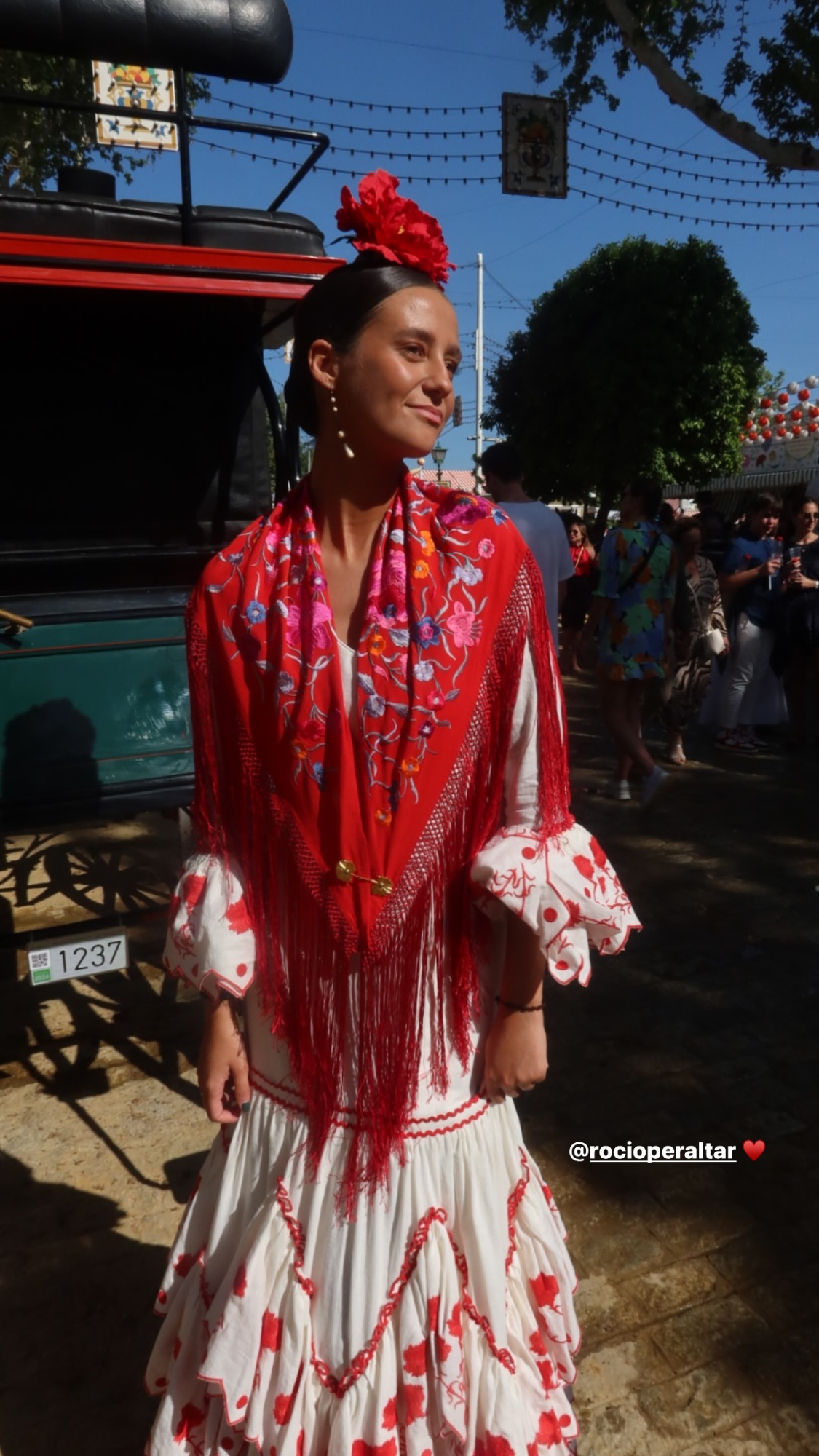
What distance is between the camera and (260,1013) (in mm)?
1519

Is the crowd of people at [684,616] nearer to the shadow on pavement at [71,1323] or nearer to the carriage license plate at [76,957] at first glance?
the carriage license plate at [76,957]

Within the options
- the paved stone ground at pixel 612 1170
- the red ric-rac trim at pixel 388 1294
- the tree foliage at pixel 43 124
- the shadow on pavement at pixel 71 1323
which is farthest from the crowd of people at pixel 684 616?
the tree foliage at pixel 43 124

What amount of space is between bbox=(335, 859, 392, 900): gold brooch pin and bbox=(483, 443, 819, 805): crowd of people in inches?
138

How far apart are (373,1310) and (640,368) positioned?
21.3 m

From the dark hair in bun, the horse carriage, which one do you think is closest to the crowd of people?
the horse carriage

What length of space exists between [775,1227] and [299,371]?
7.85 ft

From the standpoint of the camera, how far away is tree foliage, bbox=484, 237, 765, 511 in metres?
20.3

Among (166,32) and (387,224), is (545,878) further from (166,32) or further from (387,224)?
(166,32)

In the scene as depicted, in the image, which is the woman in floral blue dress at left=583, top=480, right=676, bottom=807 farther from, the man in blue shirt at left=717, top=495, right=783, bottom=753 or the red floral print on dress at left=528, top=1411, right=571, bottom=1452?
the red floral print on dress at left=528, top=1411, right=571, bottom=1452

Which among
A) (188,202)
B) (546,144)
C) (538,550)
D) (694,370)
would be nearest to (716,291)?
(694,370)

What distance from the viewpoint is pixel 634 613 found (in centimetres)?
596

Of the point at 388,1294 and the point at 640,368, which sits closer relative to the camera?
the point at 388,1294

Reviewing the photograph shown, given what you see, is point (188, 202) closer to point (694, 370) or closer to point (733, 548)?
point (733, 548)

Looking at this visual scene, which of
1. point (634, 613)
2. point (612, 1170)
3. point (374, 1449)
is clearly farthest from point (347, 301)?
point (634, 613)
